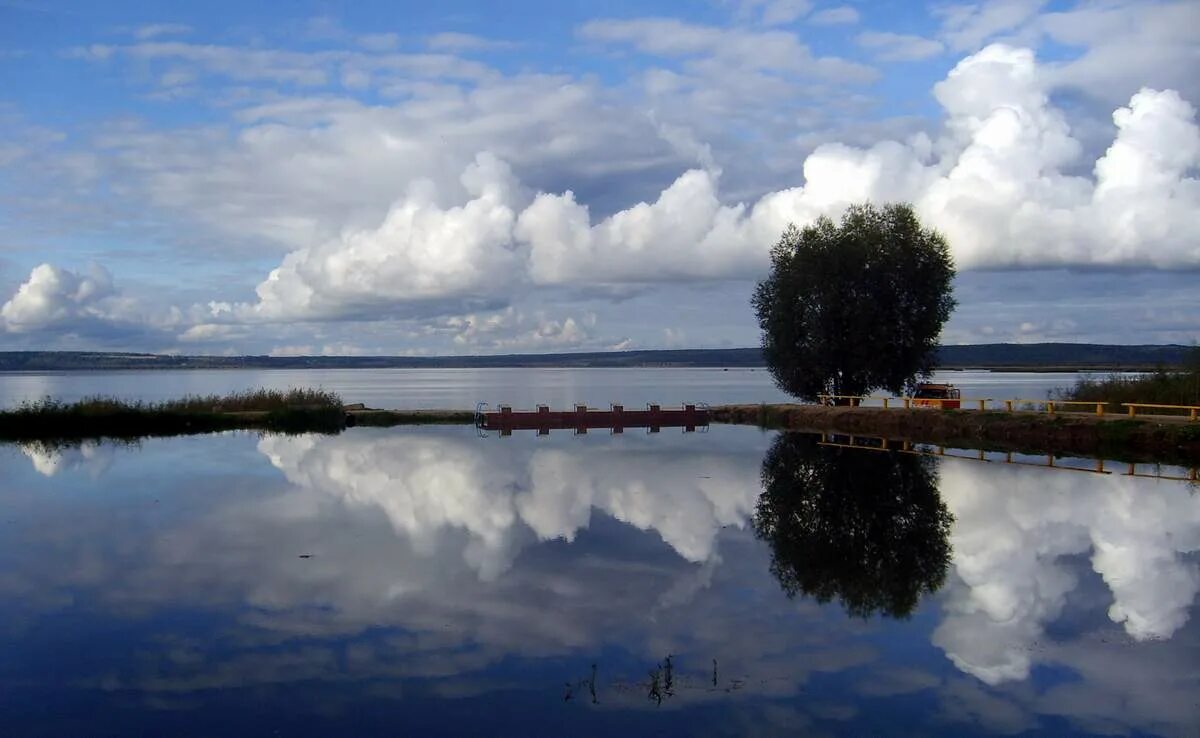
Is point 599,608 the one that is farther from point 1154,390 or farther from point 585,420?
point 585,420

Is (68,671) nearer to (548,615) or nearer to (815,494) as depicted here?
(548,615)

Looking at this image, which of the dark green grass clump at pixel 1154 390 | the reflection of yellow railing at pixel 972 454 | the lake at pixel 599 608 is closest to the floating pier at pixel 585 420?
the reflection of yellow railing at pixel 972 454

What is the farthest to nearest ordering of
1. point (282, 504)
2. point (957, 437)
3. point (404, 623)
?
point (957, 437) < point (282, 504) < point (404, 623)

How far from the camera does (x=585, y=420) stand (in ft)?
186

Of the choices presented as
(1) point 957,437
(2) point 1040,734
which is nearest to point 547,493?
(2) point 1040,734

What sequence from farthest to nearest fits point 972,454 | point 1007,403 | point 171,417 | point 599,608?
1. point 171,417
2. point 1007,403
3. point 972,454
4. point 599,608

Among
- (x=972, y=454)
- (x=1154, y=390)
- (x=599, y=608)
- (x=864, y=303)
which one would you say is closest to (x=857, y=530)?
(x=599, y=608)

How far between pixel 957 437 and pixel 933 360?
37.1ft

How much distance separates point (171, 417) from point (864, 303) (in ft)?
116

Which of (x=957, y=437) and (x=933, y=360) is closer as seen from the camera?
(x=957, y=437)

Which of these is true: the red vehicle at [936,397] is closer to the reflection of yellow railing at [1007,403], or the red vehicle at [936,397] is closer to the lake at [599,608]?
the reflection of yellow railing at [1007,403]

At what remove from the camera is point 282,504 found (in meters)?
25.8

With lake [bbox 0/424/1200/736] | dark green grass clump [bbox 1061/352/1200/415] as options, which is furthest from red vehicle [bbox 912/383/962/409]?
lake [bbox 0/424/1200/736]

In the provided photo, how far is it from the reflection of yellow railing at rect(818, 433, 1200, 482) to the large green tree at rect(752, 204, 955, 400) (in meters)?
5.82
